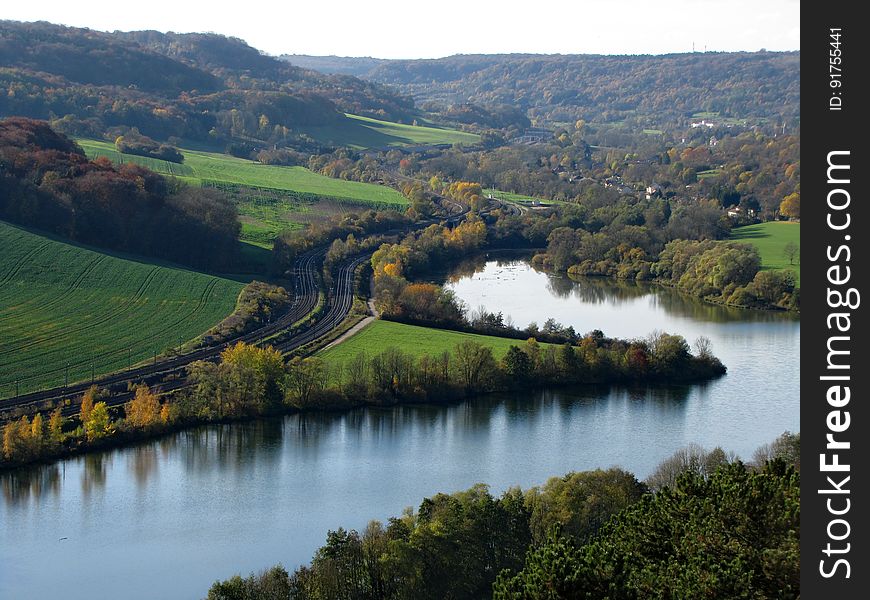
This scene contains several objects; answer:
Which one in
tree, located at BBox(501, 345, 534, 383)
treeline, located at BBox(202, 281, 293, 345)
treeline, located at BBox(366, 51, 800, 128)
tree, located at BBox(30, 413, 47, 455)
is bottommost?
tree, located at BBox(30, 413, 47, 455)

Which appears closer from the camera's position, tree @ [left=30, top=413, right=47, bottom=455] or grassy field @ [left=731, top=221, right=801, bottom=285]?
tree @ [left=30, top=413, right=47, bottom=455]

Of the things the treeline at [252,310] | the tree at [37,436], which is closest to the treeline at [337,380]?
the tree at [37,436]

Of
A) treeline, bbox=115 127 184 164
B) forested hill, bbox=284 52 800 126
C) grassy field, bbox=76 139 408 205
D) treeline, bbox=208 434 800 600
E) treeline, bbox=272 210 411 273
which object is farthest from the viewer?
forested hill, bbox=284 52 800 126

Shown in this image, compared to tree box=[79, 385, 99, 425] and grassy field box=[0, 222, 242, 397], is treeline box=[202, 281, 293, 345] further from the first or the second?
tree box=[79, 385, 99, 425]

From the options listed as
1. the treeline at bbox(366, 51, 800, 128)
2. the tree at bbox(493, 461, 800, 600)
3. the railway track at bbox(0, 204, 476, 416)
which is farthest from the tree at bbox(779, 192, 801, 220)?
the treeline at bbox(366, 51, 800, 128)

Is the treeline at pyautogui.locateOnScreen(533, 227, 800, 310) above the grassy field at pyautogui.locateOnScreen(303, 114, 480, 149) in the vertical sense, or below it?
below

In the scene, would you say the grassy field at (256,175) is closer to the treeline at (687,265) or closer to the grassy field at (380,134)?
the treeline at (687,265)
